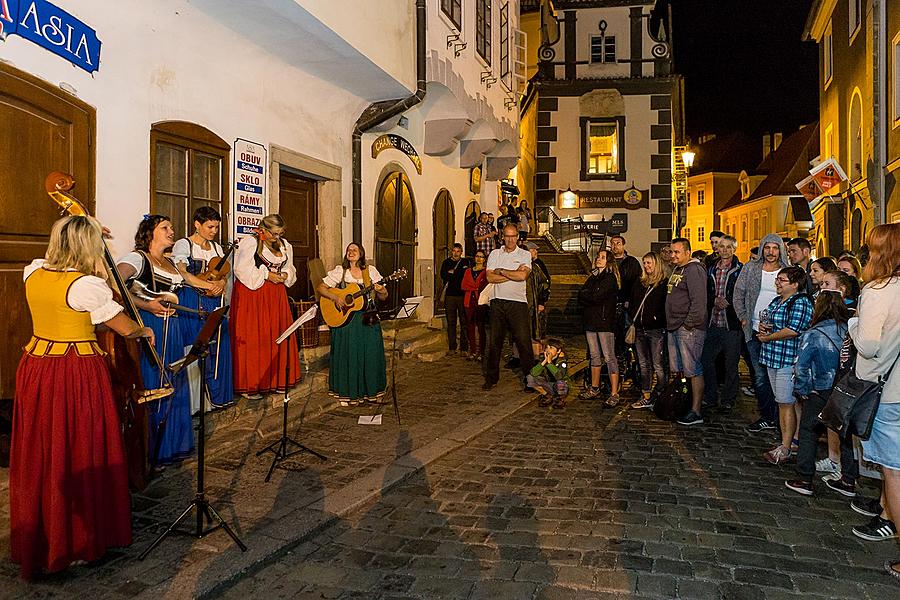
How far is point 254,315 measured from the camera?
698cm

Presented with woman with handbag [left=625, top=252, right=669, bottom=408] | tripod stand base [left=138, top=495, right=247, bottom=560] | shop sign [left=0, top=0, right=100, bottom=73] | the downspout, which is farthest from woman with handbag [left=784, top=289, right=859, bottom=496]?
the downspout

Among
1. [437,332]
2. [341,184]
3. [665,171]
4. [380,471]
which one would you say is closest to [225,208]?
[341,184]

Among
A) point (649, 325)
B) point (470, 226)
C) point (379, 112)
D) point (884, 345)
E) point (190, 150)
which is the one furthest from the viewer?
point (470, 226)

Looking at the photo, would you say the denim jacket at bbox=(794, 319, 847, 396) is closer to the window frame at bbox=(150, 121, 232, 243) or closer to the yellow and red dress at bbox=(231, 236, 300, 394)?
the yellow and red dress at bbox=(231, 236, 300, 394)

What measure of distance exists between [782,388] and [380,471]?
11.4 ft

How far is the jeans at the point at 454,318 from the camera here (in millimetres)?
11828

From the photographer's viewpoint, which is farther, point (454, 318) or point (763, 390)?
point (454, 318)

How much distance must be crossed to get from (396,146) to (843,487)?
8.91m

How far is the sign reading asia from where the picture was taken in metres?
25.7

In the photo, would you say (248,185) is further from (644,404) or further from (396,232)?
(644,404)

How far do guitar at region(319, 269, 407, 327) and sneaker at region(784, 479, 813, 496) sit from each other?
4388 millimetres

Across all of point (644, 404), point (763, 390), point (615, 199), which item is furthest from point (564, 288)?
point (763, 390)

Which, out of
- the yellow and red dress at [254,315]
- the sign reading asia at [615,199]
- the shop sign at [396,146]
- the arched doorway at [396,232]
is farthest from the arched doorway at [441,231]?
the sign reading asia at [615,199]

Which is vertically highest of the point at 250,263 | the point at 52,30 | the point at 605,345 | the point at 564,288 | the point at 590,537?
the point at 52,30
